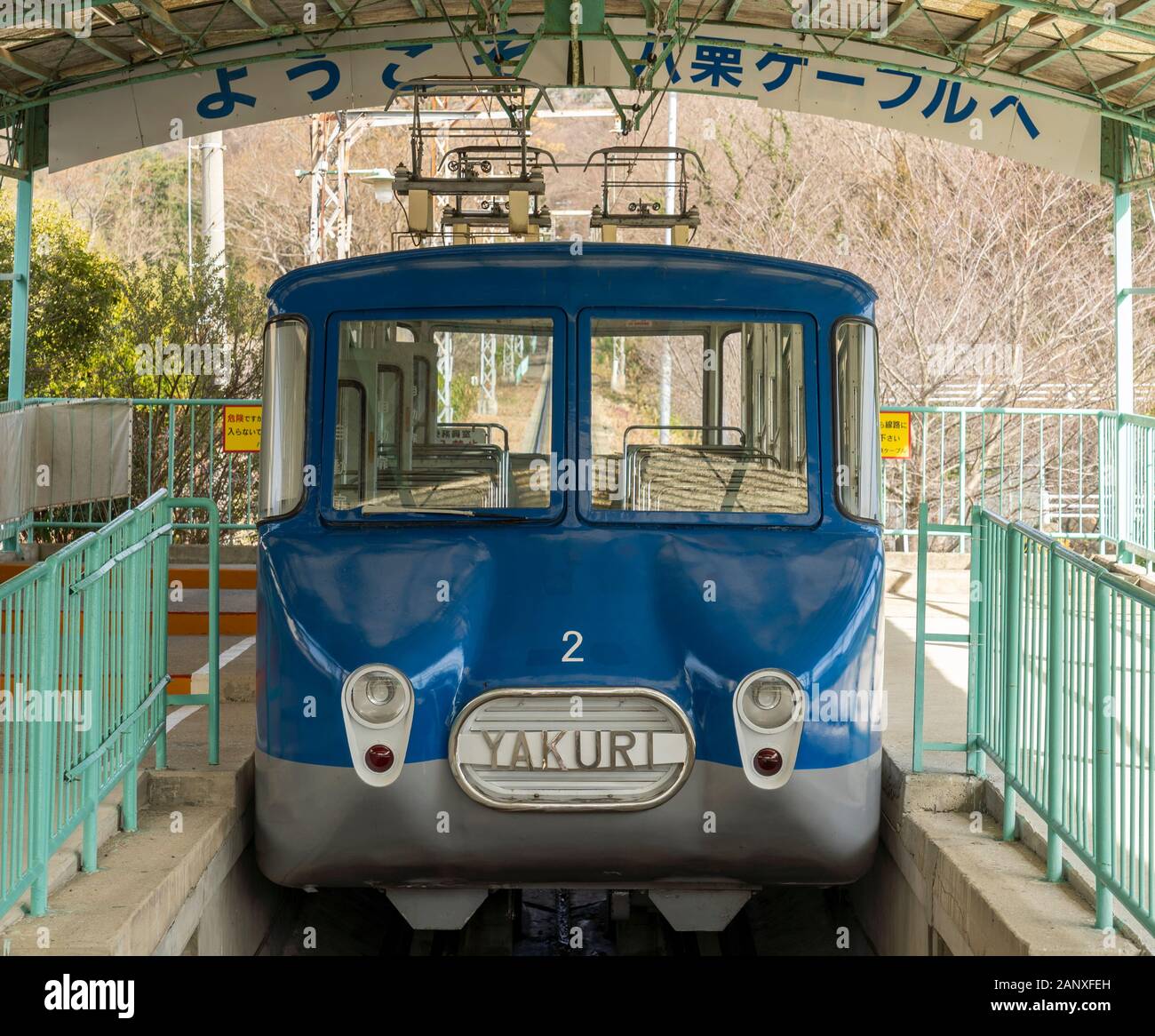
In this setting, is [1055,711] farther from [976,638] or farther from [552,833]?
[552,833]

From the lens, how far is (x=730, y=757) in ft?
16.6

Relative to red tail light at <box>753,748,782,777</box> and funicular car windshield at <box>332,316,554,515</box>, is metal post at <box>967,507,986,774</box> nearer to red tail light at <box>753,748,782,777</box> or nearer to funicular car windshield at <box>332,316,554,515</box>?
red tail light at <box>753,748,782,777</box>

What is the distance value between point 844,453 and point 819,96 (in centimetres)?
907

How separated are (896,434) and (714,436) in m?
7.19

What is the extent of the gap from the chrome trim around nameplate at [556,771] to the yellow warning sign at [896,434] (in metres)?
7.63

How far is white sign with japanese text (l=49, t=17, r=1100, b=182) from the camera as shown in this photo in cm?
1298

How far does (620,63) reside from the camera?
43.5ft

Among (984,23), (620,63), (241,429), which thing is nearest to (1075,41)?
(984,23)

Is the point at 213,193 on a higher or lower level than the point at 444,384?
higher

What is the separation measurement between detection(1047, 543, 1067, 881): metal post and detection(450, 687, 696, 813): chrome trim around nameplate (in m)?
1.26

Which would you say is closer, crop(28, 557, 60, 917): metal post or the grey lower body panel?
crop(28, 557, 60, 917): metal post
